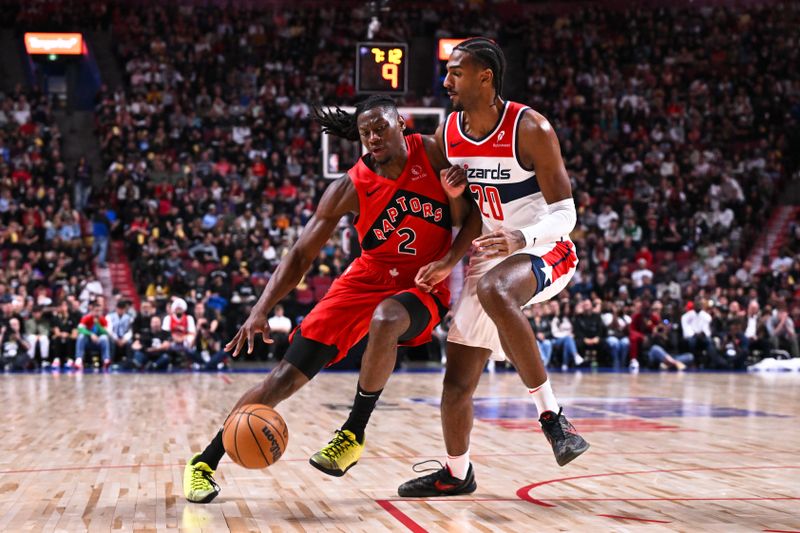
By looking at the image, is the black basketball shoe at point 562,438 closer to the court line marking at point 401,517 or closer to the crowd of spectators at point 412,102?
the court line marking at point 401,517

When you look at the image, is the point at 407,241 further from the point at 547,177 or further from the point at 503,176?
the point at 547,177

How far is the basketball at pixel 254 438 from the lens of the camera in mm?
5059

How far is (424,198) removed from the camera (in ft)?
18.2

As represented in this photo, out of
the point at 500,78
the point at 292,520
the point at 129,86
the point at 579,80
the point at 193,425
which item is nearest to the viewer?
the point at 292,520

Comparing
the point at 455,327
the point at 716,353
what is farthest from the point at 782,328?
the point at 455,327

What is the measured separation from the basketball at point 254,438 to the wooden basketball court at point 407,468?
0.27 m

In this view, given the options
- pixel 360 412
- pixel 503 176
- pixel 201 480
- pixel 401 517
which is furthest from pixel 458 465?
pixel 503 176

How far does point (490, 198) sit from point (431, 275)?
514mm

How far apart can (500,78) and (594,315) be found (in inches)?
540

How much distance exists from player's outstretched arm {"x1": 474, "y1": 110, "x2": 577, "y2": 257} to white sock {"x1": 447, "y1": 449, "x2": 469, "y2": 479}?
126 centimetres

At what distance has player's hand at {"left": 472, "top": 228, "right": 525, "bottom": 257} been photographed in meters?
4.94

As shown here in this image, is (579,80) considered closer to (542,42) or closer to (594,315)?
(542,42)

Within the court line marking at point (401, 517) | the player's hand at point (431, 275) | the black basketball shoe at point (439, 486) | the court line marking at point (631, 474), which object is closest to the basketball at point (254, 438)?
the court line marking at point (401, 517)

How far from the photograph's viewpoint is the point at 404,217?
5535 mm
